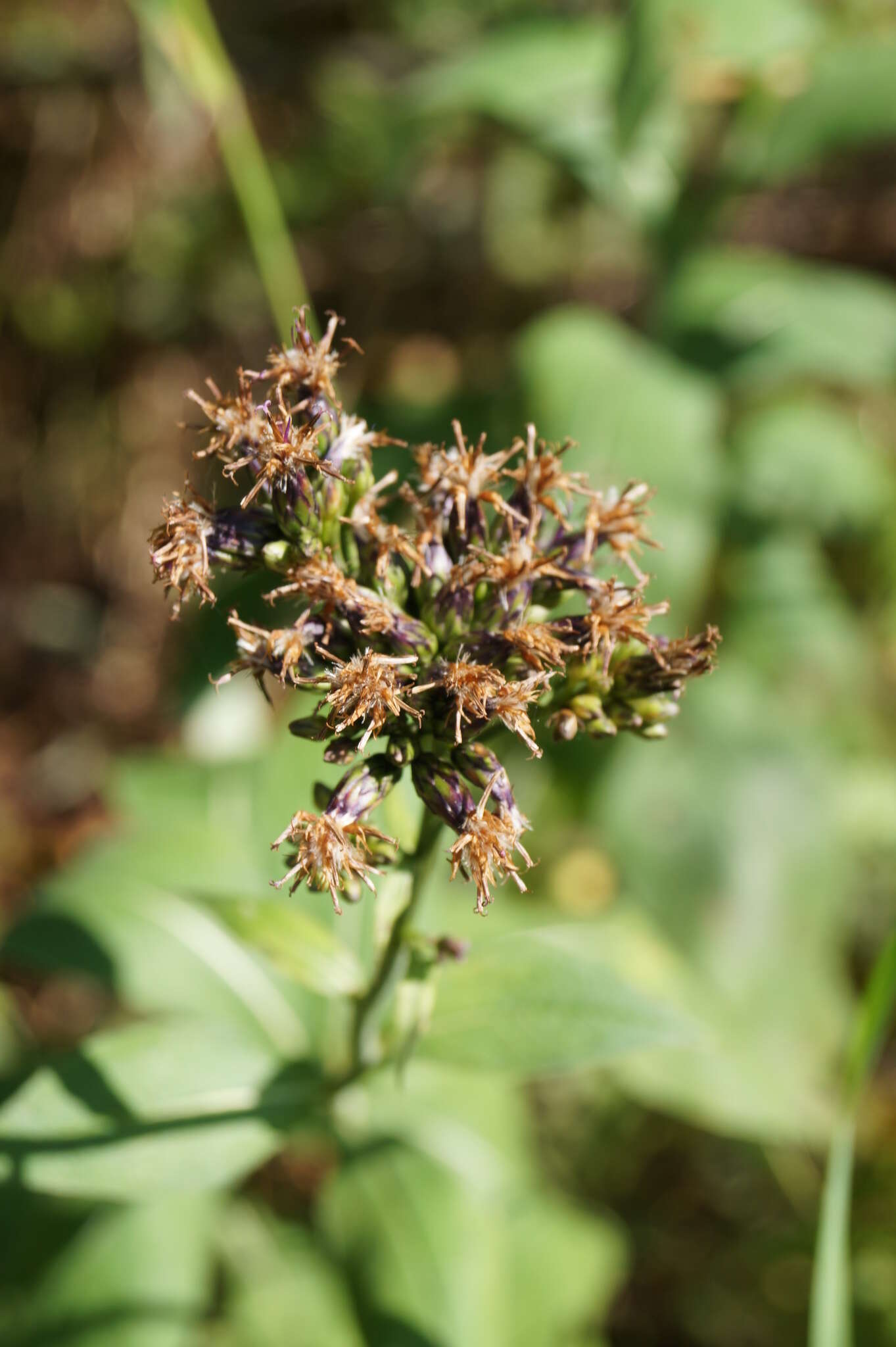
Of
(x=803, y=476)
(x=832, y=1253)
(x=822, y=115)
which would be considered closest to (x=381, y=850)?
(x=832, y=1253)

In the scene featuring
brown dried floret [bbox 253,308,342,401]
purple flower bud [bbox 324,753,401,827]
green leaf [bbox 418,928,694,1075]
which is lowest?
green leaf [bbox 418,928,694,1075]

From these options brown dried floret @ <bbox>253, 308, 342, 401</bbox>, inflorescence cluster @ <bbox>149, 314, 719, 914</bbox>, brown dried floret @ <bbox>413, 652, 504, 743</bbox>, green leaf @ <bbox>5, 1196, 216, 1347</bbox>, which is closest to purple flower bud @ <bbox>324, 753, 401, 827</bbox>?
inflorescence cluster @ <bbox>149, 314, 719, 914</bbox>

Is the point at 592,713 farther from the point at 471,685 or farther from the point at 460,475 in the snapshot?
the point at 460,475

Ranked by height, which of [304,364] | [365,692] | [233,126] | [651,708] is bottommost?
[365,692]

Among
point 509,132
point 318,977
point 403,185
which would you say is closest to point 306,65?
point 509,132

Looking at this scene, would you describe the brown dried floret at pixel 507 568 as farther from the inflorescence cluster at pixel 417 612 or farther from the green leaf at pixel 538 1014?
the green leaf at pixel 538 1014

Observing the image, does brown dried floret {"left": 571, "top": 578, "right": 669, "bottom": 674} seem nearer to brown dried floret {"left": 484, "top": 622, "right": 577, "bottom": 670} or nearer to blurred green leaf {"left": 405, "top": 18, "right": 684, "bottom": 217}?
brown dried floret {"left": 484, "top": 622, "right": 577, "bottom": 670}

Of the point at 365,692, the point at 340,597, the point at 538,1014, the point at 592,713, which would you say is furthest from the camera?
the point at 538,1014

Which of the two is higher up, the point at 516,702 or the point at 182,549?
the point at 182,549
